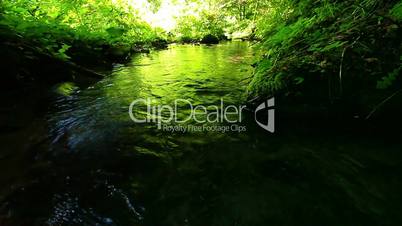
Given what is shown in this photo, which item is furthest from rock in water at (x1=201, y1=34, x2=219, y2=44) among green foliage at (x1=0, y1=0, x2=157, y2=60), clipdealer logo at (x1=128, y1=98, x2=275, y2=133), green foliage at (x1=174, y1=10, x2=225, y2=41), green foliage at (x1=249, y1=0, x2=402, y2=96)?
green foliage at (x1=249, y1=0, x2=402, y2=96)

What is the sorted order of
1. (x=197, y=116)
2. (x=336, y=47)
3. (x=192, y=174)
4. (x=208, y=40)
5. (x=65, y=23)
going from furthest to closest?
(x=208, y=40) → (x=65, y=23) → (x=197, y=116) → (x=336, y=47) → (x=192, y=174)

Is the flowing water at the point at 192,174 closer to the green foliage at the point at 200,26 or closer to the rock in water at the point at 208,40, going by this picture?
the rock in water at the point at 208,40

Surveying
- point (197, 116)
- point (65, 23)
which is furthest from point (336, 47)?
point (65, 23)

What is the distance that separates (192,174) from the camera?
7.72 feet

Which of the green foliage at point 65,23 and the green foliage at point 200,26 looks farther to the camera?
the green foliage at point 200,26

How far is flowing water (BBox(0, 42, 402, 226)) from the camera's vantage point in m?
1.82

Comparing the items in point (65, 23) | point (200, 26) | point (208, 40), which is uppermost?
point (200, 26)

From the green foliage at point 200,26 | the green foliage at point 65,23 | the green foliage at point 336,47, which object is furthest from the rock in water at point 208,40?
Answer: the green foliage at point 336,47

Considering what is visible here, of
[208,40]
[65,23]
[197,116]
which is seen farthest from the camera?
[208,40]

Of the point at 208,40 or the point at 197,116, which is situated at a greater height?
the point at 208,40

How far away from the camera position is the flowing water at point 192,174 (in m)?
1.82

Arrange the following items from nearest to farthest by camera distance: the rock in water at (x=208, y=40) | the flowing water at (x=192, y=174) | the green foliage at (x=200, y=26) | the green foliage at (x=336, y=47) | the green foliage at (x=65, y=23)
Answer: the flowing water at (x=192, y=174) → the green foliage at (x=336, y=47) → the green foliage at (x=65, y=23) → the rock in water at (x=208, y=40) → the green foliage at (x=200, y=26)

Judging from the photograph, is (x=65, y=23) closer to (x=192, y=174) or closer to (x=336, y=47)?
(x=192, y=174)

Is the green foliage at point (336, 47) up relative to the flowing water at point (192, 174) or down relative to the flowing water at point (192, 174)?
up
